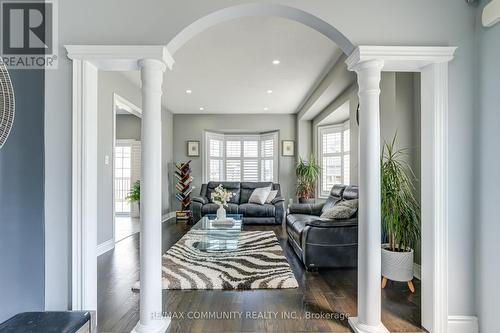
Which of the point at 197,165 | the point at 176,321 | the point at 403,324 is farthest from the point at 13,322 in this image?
the point at 197,165

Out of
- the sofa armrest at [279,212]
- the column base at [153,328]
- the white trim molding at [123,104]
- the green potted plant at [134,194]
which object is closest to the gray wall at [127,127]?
the green potted plant at [134,194]

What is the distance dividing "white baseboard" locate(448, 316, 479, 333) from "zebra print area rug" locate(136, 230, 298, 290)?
131cm

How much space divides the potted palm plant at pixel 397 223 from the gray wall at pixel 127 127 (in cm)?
681

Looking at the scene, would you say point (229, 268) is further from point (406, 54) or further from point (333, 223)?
point (406, 54)

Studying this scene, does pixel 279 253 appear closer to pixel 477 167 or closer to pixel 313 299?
pixel 313 299

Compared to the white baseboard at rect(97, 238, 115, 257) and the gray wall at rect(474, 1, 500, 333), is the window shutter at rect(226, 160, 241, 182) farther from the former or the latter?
the gray wall at rect(474, 1, 500, 333)

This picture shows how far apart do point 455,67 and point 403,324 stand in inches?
77.8

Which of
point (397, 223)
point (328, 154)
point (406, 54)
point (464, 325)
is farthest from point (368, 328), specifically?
point (328, 154)

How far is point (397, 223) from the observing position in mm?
2727

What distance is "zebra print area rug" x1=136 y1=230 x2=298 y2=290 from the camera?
2926 millimetres

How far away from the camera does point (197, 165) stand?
7770 mm

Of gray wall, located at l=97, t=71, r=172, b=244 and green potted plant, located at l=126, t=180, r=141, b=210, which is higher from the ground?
gray wall, located at l=97, t=71, r=172, b=244

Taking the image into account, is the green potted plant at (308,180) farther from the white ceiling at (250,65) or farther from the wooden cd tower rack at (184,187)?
the wooden cd tower rack at (184,187)

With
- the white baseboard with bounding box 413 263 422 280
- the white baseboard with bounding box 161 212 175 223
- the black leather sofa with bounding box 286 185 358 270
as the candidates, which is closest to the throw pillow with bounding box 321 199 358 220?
the black leather sofa with bounding box 286 185 358 270
